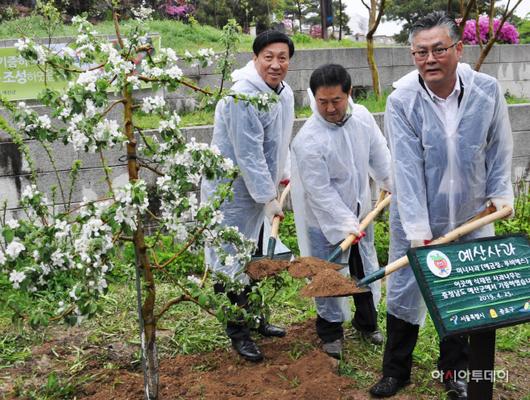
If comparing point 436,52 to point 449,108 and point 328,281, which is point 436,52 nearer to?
point 449,108

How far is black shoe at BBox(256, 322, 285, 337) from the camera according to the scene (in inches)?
150

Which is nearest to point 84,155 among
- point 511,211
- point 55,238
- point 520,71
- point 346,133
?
point 346,133

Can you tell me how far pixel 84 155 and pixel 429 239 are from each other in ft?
10.5

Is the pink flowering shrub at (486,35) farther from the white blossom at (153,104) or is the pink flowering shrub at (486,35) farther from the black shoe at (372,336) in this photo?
the white blossom at (153,104)

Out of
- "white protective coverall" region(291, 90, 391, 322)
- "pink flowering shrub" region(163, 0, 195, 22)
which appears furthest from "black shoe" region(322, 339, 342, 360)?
"pink flowering shrub" region(163, 0, 195, 22)

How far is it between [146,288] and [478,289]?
1.36 meters

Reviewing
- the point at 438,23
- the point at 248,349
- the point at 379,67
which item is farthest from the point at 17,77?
the point at 379,67

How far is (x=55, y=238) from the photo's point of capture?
220 cm

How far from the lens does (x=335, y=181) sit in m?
3.56

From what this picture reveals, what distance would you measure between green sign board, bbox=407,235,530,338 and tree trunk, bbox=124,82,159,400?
3.61 feet

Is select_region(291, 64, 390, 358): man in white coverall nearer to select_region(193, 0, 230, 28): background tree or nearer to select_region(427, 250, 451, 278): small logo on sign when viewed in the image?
select_region(427, 250, 451, 278): small logo on sign

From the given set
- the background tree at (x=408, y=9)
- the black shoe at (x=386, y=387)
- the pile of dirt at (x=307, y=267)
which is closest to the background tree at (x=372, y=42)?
the pile of dirt at (x=307, y=267)

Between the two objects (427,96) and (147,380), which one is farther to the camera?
(427,96)

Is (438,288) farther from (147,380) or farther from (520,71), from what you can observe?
(520,71)
